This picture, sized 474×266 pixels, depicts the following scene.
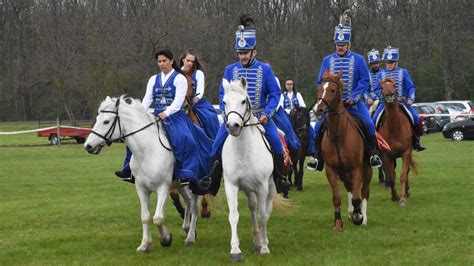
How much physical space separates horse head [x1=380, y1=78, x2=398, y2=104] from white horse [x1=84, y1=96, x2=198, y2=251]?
5.54m

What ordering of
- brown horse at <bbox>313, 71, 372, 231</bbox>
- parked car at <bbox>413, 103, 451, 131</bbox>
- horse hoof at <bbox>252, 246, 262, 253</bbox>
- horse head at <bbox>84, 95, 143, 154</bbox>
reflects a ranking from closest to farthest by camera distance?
1. horse head at <bbox>84, 95, 143, 154</bbox>
2. horse hoof at <bbox>252, 246, 262, 253</bbox>
3. brown horse at <bbox>313, 71, 372, 231</bbox>
4. parked car at <bbox>413, 103, 451, 131</bbox>

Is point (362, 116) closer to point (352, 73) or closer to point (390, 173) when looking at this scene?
point (352, 73)

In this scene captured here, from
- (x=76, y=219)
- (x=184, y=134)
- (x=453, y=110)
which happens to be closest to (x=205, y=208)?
(x=76, y=219)

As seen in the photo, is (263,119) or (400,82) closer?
(263,119)

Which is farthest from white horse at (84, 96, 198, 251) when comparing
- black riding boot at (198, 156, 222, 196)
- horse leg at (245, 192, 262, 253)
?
horse leg at (245, 192, 262, 253)

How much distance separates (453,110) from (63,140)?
2324cm

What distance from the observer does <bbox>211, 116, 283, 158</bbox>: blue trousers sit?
9336 mm

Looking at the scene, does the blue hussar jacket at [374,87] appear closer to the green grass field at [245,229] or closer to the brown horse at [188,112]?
the green grass field at [245,229]

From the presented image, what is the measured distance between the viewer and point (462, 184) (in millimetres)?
16578

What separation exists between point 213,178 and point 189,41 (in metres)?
37.8

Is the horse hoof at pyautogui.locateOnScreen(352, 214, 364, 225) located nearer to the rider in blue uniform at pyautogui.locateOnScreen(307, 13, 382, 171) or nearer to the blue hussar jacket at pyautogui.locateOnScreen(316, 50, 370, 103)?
the rider in blue uniform at pyautogui.locateOnScreen(307, 13, 382, 171)

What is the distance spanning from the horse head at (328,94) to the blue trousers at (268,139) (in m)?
1.07

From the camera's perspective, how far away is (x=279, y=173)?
382 inches

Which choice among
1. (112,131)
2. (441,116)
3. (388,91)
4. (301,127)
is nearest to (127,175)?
(112,131)
